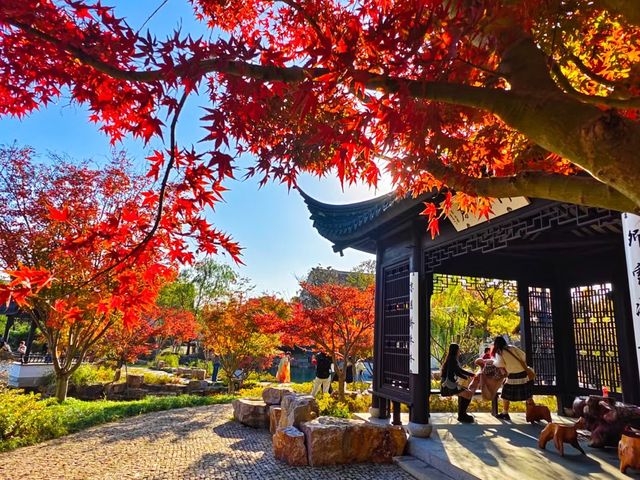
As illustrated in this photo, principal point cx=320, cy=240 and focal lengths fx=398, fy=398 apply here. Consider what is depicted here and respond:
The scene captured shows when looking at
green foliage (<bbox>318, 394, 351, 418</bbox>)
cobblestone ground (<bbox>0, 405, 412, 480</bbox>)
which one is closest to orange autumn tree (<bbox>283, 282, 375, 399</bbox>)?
green foliage (<bbox>318, 394, 351, 418</bbox>)

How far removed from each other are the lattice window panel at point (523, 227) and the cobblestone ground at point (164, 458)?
9.38ft

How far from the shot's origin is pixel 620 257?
7.04 m

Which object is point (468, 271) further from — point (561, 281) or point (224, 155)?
point (224, 155)

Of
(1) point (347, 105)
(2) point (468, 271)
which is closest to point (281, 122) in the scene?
(1) point (347, 105)

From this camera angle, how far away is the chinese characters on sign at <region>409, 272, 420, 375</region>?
5.83 meters

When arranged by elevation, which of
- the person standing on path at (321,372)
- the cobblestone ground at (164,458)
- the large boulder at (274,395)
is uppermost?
the person standing on path at (321,372)

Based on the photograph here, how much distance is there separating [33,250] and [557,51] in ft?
27.2

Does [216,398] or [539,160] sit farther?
[216,398]

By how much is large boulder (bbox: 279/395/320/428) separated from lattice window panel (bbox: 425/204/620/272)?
2658mm

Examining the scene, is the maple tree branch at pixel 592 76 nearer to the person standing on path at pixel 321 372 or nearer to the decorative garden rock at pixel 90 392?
the person standing on path at pixel 321 372

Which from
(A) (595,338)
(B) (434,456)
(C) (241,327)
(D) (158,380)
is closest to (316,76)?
(B) (434,456)

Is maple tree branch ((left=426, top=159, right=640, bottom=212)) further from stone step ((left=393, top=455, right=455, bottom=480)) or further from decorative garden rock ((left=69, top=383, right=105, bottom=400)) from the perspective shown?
decorative garden rock ((left=69, top=383, right=105, bottom=400))

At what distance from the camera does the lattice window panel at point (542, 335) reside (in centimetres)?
810

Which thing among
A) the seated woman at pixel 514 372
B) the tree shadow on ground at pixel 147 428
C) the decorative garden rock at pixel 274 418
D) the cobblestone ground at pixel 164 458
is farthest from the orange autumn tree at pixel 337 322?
the seated woman at pixel 514 372
